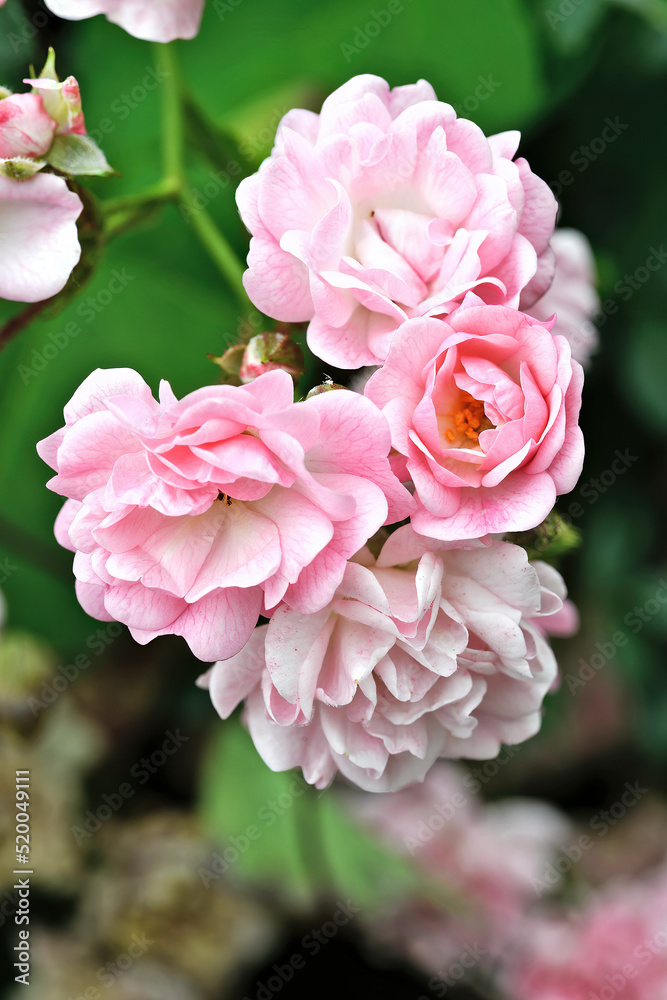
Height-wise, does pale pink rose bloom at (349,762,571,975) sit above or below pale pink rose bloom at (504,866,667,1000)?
below

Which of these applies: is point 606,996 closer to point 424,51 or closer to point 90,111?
point 424,51

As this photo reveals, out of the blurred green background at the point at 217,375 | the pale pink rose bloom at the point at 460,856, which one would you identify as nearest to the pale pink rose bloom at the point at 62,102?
the blurred green background at the point at 217,375

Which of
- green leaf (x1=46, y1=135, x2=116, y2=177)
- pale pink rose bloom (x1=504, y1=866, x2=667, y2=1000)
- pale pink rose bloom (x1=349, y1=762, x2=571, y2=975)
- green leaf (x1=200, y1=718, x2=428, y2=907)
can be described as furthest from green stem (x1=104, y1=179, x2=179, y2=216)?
pale pink rose bloom (x1=504, y1=866, x2=667, y2=1000)

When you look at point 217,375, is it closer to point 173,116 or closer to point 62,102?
point 173,116

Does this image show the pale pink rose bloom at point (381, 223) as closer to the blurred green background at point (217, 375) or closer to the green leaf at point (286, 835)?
the blurred green background at point (217, 375)

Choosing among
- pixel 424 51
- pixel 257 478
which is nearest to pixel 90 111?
pixel 424 51

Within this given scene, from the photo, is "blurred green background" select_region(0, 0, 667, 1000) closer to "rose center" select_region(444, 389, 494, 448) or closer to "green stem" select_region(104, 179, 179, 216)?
"green stem" select_region(104, 179, 179, 216)

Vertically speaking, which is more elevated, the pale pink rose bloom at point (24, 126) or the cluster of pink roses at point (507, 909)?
the pale pink rose bloom at point (24, 126)
